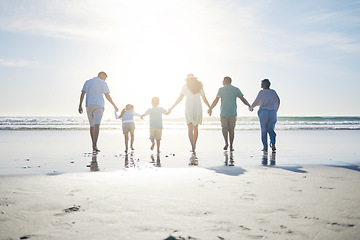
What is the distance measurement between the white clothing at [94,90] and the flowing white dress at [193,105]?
2.66 metres

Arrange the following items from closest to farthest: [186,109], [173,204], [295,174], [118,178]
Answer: [173,204]
[118,178]
[295,174]
[186,109]

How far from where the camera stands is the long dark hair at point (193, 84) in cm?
969

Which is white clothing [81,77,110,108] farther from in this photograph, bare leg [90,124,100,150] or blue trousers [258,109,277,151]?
blue trousers [258,109,277,151]

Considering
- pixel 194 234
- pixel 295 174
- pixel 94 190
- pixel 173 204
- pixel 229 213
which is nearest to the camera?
pixel 194 234

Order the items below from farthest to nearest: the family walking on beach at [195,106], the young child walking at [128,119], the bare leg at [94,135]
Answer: the young child walking at [128,119], the family walking on beach at [195,106], the bare leg at [94,135]

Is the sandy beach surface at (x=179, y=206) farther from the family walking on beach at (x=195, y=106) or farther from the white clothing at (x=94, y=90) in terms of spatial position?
the white clothing at (x=94, y=90)

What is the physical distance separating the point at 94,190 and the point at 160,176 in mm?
1305

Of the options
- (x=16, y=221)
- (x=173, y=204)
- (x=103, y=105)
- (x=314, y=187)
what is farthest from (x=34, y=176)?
(x=103, y=105)

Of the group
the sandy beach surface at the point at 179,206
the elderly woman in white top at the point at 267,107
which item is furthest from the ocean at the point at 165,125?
the sandy beach surface at the point at 179,206

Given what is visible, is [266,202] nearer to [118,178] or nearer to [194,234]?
[194,234]

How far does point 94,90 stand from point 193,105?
3.22 meters

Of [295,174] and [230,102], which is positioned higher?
[230,102]

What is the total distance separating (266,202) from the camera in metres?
3.17

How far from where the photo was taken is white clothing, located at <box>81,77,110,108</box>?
9797 millimetres
